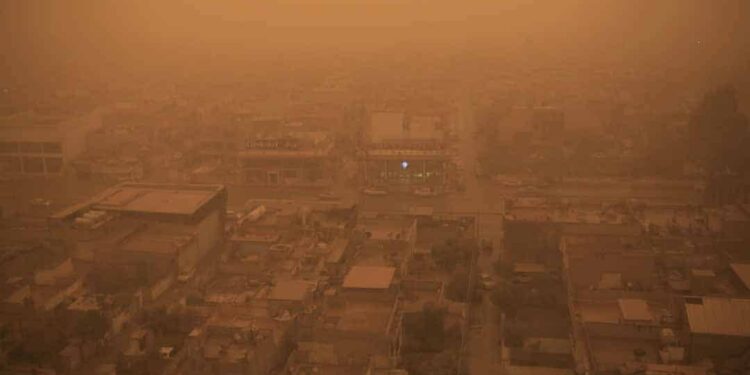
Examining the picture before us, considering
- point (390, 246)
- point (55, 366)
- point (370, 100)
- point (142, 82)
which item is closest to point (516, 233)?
point (390, 246)

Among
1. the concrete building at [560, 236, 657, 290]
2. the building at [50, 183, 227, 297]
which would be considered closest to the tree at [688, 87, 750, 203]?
the concrete building at [560, 236, 657, 290]

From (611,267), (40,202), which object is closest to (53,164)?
(40,202)

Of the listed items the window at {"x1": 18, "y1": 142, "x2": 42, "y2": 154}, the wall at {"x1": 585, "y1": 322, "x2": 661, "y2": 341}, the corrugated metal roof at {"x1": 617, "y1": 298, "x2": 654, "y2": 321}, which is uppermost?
the window at {"x1": 18, "y1": 142, "x2": 42, "y2": 154}

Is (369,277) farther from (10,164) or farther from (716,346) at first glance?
(10,164)

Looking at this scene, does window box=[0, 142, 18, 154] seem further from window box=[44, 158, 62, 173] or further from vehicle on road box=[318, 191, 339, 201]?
vehicle on road box=[318, 191, 339, 201]

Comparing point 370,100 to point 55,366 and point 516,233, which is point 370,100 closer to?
point 516,233

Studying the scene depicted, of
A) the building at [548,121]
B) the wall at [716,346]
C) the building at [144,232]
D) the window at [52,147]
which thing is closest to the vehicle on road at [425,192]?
the building at [144,232]
